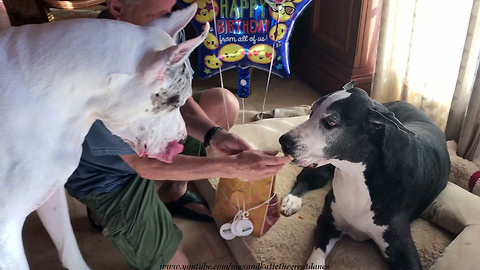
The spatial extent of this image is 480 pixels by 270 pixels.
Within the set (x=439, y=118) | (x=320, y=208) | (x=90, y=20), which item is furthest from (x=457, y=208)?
(x=90, y=20)

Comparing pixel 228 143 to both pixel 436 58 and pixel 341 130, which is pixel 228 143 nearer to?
pixel 341 130

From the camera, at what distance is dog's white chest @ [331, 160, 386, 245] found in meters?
1.30

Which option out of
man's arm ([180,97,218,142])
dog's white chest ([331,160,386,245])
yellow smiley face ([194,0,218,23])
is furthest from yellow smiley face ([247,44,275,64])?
dog's white chest ([331,160,386,245])

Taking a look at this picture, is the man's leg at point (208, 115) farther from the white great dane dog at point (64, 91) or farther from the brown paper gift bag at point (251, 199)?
the white great dane dog at point (64, 91)

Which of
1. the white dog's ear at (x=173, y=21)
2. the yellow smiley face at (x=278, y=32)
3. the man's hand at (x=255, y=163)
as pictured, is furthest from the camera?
the yellow smiley face at (x=278, y=32)

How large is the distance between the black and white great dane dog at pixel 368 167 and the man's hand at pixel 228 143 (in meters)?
0.16

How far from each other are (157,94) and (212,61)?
1375 mm

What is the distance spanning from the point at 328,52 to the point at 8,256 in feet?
7.95

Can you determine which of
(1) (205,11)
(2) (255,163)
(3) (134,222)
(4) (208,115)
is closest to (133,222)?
(3) (134,222)

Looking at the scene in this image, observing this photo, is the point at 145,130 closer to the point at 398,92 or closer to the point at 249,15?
the point at 249,15

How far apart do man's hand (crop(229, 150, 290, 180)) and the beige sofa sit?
0.41 m

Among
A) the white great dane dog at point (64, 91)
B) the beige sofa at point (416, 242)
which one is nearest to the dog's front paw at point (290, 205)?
the beige sofa at point (416, 242)

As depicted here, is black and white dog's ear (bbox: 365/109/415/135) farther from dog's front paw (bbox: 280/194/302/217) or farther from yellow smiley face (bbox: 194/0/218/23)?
yellow smiley face (bbox: 194/0/218/23)

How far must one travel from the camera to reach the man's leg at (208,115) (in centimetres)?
178
